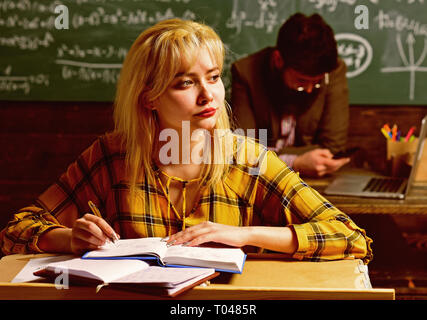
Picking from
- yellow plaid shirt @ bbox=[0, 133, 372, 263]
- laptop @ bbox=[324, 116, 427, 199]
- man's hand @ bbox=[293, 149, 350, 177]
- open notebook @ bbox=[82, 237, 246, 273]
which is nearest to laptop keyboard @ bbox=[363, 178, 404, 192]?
laptop @ bbox=[324, 116, 427, 199]

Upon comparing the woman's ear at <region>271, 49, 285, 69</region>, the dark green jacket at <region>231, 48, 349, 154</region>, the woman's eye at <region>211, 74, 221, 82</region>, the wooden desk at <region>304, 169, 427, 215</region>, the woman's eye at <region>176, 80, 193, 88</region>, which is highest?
the woman's ear at <region>271, 49, 285, 69</region>

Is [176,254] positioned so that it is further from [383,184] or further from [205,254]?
[383,184]

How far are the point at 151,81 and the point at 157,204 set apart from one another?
1.11 feet

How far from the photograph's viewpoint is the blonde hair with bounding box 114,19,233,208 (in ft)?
4.88

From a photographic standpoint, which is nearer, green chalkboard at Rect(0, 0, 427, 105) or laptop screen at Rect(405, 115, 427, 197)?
laptop screen at Rect(405, 115, 427, 197)

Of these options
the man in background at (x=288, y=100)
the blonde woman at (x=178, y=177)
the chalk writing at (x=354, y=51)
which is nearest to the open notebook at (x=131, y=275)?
the blonde woman at (x=178, y=177)

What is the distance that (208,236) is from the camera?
1327 millimetres

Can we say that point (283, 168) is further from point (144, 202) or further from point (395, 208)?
point (395, 208)

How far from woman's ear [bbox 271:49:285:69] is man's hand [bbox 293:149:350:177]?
50 cm

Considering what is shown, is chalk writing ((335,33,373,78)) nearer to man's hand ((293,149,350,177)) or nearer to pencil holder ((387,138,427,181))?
pencil holder ((387,138,427,181))

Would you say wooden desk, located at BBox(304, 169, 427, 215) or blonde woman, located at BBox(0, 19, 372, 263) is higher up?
blonde woman, located at BBox(0, 19, 372, 263)

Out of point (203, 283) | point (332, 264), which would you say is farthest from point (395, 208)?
point (203, 283)

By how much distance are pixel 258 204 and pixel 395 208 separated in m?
0.82

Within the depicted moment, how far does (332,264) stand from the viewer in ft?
4.43
